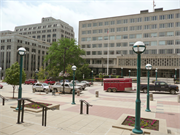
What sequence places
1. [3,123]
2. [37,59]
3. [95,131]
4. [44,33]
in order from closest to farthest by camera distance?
[95,131]
[3,123]
[37,59]
[44,33]

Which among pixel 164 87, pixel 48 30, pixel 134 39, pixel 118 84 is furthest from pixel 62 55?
pixel 48 30

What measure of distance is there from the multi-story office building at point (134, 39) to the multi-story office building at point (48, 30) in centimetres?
3655

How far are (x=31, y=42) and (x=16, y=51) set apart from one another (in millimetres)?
11821

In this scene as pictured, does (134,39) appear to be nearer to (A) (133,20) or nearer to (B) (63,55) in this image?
(A) (133,20)

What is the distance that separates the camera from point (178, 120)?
10406mm

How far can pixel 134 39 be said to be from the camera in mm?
65188

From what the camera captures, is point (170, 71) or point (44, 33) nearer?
point (170, 71)

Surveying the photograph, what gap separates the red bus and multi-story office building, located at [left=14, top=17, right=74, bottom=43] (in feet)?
280

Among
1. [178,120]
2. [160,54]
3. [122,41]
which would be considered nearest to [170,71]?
[160,54]

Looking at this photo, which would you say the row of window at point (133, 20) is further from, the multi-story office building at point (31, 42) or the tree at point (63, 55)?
the multi-story office building at point (31, 42)

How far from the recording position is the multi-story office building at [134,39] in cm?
6016

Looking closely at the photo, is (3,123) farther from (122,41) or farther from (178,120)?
(122,41)

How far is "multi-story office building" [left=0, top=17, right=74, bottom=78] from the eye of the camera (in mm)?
73812

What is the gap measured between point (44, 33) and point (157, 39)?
78.7m
